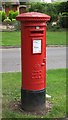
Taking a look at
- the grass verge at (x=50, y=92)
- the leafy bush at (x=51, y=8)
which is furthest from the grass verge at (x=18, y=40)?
the leafy bush at (x=51, y=8)

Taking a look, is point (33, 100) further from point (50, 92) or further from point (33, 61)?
point (50, 92)

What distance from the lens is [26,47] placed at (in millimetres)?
6207

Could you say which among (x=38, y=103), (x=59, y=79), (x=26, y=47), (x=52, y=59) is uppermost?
(x=26, y=47)

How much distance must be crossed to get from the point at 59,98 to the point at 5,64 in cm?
581

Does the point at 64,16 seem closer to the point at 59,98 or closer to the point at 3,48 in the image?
the point at 3,48

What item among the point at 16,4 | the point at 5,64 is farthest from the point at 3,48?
the point at 16,4

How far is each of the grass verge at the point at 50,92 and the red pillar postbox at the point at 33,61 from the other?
267mm

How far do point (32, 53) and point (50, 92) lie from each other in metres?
1.74

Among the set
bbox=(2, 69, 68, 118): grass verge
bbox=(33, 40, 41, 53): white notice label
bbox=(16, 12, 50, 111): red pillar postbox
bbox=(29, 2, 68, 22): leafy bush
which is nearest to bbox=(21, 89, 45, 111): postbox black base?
bbox=(16, 12, 50, 111): red pillar postbox

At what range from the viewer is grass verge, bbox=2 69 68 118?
20.1 feet

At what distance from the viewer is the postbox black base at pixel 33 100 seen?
6.23 meters

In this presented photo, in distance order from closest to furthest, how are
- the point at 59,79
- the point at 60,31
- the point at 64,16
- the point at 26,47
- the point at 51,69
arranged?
1. the point at 26,47
2. the point at 59,79
3. the point at 51,69
4. the point at 60,31
5. the point at 64,16

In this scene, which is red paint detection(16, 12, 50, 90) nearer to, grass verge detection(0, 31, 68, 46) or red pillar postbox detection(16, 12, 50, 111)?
red pillar postbox detection(16, 12, 50, 111)

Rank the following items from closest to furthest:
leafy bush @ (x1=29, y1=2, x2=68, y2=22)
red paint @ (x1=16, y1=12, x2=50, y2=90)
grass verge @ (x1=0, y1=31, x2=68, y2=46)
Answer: red paint @ (x1=16, y1=12, x2=50, y2=90) < grass verge @ (x1=0, y1=31, x2=68, y2=46) < leafy bush @ (x1=29, y1=2, x2=68, y2=22)
